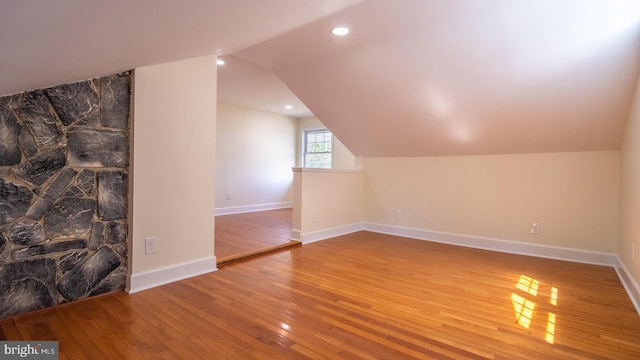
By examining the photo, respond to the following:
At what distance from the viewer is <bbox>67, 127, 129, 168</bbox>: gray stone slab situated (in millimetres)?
2092

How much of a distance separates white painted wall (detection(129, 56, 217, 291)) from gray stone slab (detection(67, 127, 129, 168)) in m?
0.09

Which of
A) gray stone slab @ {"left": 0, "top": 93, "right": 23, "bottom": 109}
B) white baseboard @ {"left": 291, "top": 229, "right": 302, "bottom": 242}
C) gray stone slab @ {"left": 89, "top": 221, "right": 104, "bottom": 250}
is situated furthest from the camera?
white baseboard @ {"left": 291, "top": 229, "right": 302, "bottom": 242}

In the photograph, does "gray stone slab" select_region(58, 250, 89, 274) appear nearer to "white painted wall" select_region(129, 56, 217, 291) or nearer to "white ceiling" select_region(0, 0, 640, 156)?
"white painted wall" select_region(129, 56, 217, 291)

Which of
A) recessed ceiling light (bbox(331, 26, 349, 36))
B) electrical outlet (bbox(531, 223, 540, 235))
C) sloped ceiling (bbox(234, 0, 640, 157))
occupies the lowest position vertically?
electrical outlet (bbox(531, 223, 540, 235))

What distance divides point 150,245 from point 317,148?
528cm

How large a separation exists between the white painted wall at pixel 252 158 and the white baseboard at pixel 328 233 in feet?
8.78

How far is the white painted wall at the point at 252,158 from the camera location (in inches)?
241

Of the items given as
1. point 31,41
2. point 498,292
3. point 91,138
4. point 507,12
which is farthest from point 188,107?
point 498,292

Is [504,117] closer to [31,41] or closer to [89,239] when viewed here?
[31,41]

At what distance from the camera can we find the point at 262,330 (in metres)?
1.78

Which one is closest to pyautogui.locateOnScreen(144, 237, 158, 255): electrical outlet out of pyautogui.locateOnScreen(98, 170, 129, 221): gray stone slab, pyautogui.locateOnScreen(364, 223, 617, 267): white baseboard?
pyautogui.locateOnScreen(98, 170, 129, 221): gray stone slab

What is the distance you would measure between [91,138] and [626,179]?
4.27 meters

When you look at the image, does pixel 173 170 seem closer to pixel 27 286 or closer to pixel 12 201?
pixel 12 201

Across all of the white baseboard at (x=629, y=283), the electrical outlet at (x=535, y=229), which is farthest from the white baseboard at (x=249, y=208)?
the white baseboard at (x=629, y=283)
